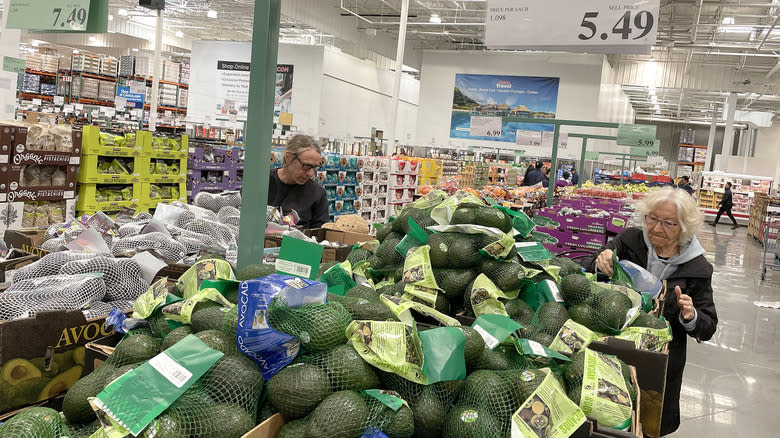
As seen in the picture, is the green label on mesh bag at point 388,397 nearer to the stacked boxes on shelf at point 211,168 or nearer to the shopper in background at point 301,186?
the shopper in background at point 301,186

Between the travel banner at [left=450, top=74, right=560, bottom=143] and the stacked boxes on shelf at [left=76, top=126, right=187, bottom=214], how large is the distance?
41.2 ft

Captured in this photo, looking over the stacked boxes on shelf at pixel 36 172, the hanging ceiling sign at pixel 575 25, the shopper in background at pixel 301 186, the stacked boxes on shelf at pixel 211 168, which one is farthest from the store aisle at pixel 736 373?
the stacked boxes on shelf at pixel 211 168

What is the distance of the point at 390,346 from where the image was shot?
52.9 inches

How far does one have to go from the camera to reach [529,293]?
86.3 inches

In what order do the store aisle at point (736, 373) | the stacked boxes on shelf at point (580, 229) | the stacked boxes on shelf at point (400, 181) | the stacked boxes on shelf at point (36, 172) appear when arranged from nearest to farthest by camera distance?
the store aisle at point (736, 373), the stacked boxes on shelf at point (36, 172), the stacked boxes on shelf at point (580, 229), the stacked boxes on shelf at point (400, 181)

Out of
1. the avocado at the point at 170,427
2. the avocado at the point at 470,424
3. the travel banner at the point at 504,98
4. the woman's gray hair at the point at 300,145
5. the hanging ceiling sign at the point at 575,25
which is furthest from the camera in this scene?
the travel banner at the point at 504,98

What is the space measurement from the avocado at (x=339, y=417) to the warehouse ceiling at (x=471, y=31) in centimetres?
1499

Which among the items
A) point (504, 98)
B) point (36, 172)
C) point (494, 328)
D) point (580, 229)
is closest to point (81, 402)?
point (494, 328)

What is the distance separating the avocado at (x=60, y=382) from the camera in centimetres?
182

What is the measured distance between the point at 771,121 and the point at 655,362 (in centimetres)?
3890

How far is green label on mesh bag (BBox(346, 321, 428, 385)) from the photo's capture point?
132 cm

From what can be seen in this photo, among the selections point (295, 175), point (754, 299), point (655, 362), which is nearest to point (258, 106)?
point (655, 362)

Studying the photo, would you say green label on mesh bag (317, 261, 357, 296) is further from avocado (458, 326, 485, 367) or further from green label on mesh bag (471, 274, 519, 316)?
avocado (458, 326, 485, 367)

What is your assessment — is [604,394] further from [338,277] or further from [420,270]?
[338,277]
